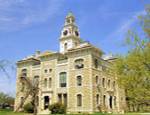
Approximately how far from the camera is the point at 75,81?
1249 inches

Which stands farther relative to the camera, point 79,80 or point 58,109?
point 79,80

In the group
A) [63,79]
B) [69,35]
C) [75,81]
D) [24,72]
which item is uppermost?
[69,35]

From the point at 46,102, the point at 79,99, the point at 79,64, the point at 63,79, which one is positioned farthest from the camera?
the point at 46,102

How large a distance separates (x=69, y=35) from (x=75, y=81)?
1445 centimetres

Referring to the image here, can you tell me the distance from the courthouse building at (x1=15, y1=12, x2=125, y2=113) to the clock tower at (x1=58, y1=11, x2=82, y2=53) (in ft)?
22.6

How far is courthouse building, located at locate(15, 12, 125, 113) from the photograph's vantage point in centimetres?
3031

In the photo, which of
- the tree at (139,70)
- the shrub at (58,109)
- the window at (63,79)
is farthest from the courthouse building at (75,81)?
the tree at (139,70)

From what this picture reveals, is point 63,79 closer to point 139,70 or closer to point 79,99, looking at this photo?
point 79,99

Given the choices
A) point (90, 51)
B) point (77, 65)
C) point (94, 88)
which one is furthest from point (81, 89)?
point (90, 51)

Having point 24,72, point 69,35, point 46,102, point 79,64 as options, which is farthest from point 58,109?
point 69,35

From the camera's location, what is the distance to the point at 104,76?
3450cm

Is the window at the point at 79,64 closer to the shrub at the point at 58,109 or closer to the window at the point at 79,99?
the window at the point at 79,99

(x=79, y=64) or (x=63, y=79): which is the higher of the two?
(x=79, y=64)

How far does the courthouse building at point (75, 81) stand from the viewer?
30.3 meters
